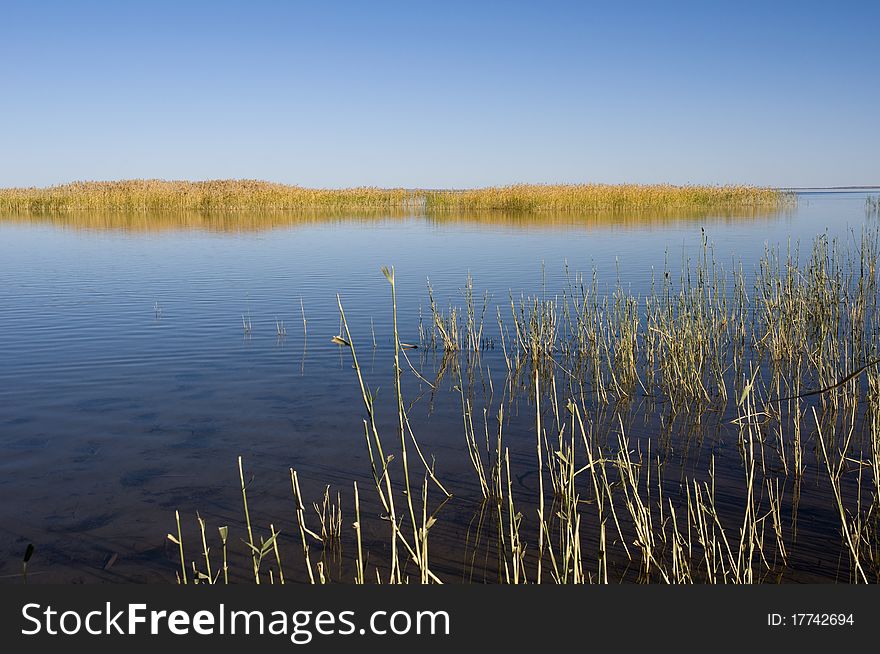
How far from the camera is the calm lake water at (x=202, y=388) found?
4184mm

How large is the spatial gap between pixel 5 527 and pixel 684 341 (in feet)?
16.4

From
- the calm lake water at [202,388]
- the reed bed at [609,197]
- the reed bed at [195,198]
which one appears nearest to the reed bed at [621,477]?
the calm lake water at [202,388]

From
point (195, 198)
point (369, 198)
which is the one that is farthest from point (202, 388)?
point (369, 198)

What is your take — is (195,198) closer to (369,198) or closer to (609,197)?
(369,198)

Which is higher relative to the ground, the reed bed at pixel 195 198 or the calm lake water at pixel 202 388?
the reed bed at pixel 195 198

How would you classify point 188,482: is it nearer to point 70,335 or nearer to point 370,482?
point 370,482

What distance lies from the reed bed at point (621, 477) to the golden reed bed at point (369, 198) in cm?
2610

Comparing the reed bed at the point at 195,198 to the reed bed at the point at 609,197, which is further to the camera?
the reed bed at the point at 195,198

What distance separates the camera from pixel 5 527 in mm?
4035

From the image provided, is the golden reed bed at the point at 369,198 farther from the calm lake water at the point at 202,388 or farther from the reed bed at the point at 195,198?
the calm lake water at the point at 202,388

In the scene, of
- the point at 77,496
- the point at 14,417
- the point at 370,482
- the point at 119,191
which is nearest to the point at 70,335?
the point at 14,417

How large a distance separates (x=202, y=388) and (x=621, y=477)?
420cm

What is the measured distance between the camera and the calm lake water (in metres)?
4.18

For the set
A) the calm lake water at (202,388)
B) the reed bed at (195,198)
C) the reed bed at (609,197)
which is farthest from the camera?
the reed bed at (195,198)
